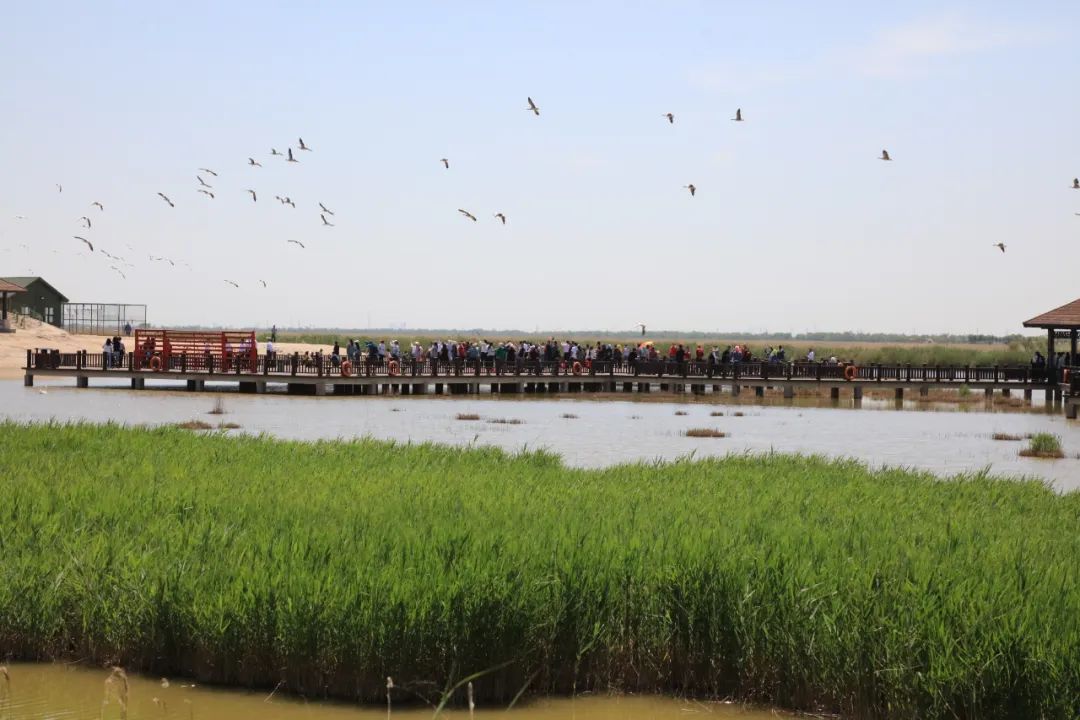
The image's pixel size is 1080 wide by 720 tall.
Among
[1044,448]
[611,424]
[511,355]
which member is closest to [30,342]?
[511,355]

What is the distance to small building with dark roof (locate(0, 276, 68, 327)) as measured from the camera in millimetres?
80938

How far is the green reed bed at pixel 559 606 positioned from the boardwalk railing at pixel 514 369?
3631 centimetres

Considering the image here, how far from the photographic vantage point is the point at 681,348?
5525 centimetres

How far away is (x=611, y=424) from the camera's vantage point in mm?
37594

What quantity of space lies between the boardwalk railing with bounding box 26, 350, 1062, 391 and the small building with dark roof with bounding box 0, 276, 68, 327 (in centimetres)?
3077

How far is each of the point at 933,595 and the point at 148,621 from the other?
19.5ft

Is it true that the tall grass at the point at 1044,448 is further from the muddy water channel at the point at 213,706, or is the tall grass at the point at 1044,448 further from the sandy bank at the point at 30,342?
the sandy bank at the point at 30,342

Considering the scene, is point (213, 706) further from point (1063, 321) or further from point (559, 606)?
point (1063, 321)

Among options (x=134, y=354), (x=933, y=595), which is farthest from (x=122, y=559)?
(x=134, y=354)

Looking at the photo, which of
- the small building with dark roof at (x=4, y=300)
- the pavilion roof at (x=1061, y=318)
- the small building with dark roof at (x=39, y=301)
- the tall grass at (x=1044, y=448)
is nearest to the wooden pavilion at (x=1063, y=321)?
the pavilion roof at (x=1061, y=318)

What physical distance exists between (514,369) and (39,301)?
1730 inches

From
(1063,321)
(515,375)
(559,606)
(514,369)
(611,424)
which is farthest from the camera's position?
(514,369)

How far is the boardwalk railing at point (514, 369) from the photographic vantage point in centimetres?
4872

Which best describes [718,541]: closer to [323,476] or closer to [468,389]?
[323,476]
